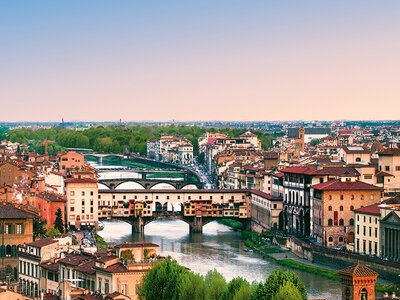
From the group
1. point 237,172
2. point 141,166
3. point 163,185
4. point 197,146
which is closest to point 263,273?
point 237,172

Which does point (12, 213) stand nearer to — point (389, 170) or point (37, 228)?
point (37, 228)

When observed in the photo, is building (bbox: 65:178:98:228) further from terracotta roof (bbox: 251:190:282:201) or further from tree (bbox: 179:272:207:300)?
tree (bbox: 179:272:207:300)

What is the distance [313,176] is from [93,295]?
2498 centimetres

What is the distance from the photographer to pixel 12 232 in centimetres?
3369

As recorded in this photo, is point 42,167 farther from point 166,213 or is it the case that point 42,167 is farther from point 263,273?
point 263,273

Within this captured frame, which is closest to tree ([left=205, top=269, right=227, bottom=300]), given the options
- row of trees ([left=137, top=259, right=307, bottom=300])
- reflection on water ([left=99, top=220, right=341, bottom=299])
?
row of trees ([left=137, top=259, right=307, bottom=300])

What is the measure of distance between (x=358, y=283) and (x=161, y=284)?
237 inches

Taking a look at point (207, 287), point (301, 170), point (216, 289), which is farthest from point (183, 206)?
point (216, 289)

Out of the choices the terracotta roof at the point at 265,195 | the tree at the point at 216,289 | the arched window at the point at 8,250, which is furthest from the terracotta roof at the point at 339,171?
the tree at the point at 216,289

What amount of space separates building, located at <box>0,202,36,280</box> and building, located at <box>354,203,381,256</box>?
1392 cm

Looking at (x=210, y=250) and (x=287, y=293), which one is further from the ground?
(x=287, y=293)

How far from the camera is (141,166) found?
113125 millimetres

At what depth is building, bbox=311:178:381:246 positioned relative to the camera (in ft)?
144

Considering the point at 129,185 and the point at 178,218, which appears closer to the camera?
the point at 178,218
